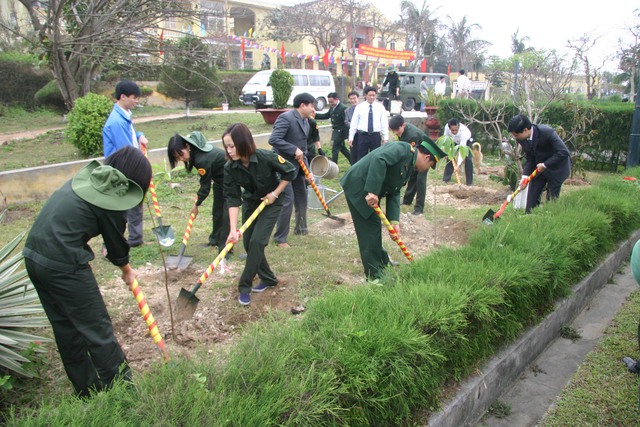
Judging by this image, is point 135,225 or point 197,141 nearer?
point 197,141

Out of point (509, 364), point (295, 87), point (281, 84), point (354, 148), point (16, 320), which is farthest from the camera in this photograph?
point (295, 87)

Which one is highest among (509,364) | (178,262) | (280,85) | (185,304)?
(280,85)

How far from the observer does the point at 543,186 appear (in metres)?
6.13

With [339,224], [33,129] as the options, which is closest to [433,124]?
[339,224]

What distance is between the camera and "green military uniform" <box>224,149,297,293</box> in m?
4.14

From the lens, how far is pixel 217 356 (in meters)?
2.38

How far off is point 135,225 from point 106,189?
10.7 feet

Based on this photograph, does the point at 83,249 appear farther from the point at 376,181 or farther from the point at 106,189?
the point at 376,181

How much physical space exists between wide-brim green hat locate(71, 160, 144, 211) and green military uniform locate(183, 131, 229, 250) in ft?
8.57

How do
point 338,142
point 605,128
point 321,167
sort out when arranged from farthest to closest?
1. point 605,128
2. point 338,142
3. point 321,167

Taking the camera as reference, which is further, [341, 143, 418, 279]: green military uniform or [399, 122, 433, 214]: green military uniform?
[399, 122, 433, 214]: green military uniform

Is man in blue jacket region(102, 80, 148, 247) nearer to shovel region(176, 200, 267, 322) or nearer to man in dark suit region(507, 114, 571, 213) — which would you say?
shovel region(176, 200, 267, 322)

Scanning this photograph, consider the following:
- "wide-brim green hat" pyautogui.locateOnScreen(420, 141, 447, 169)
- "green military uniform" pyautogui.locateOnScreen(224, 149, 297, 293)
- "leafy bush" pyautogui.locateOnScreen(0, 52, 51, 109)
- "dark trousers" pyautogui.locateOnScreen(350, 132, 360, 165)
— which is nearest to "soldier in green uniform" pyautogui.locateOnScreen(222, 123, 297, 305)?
"green military uniform" pyautogui.locateOnScreen(224, 149, 297, 293)

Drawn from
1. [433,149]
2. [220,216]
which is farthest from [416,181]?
[433,149]
